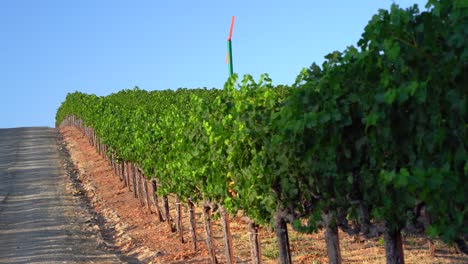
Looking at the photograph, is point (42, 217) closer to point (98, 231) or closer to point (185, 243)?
point (98, 231)

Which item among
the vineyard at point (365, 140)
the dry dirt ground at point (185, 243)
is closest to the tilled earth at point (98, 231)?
the dry dirt ground at point (185, 243)

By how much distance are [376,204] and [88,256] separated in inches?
558

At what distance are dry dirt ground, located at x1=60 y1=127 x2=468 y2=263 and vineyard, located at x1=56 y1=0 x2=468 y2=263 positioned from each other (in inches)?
105

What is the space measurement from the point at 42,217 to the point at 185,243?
9086 mm

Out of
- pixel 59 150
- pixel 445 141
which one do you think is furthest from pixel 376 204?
pixel 59 150

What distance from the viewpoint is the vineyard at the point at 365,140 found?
7594 mm

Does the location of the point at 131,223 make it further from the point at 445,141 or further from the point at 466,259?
the point at 445,141

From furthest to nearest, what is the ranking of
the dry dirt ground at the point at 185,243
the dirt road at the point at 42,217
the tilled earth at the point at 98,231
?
the dirt road at the point at 42,217 < the tilled earth at the point at 98,231 < the dry dirt ground at the point at 185,243

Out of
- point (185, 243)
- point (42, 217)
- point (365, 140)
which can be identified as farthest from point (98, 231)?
point (365, 140)

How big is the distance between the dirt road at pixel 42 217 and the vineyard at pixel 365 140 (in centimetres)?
812

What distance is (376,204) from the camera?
991cm

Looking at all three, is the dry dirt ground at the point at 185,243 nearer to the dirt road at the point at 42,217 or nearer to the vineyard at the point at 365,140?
the dirt road at the point at 42,217

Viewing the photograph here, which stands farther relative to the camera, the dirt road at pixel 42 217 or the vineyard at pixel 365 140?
the dirt road at pixel 42 217

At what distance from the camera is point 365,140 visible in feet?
31.2
